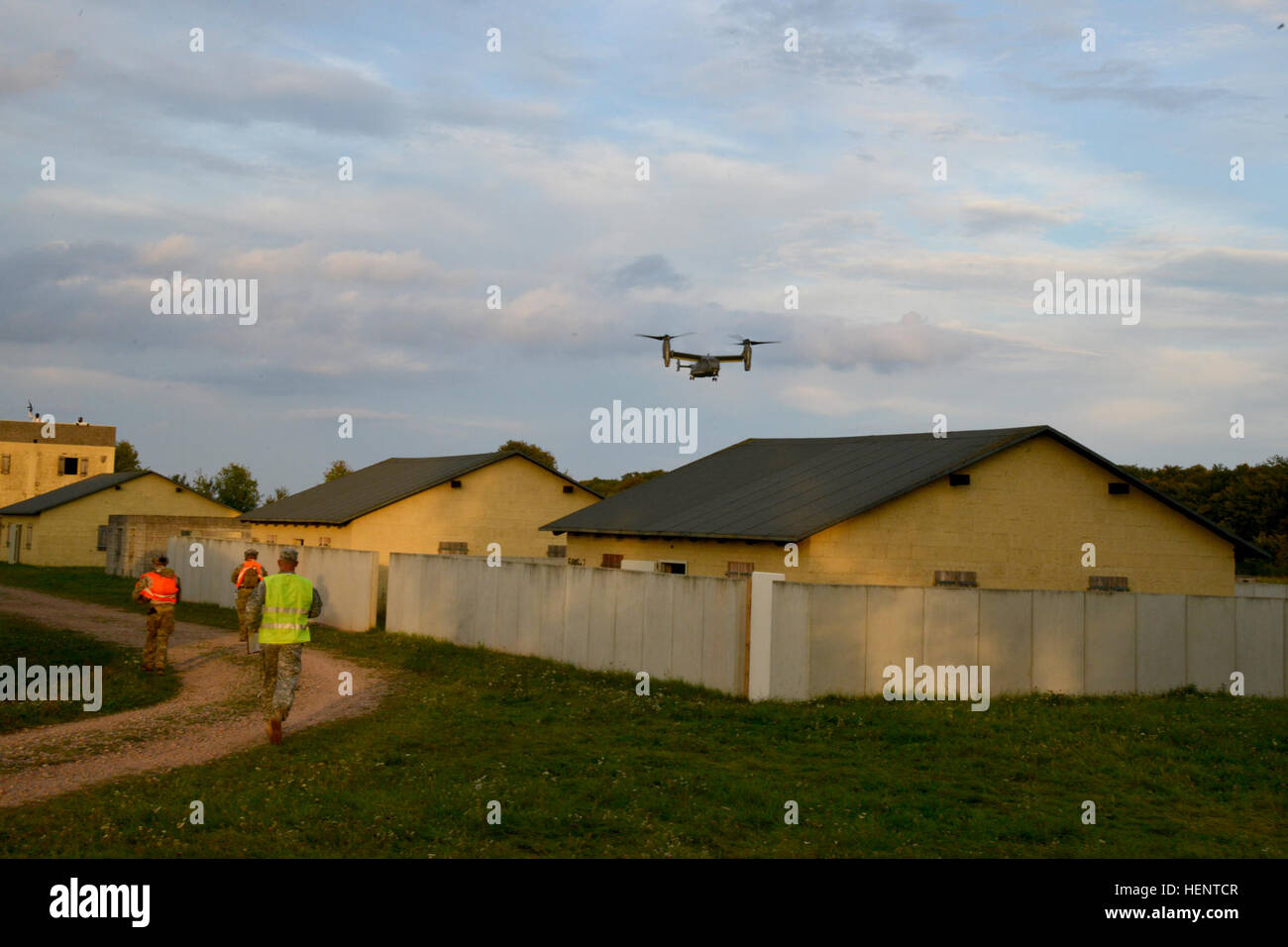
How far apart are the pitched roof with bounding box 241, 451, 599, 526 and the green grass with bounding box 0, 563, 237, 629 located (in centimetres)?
489

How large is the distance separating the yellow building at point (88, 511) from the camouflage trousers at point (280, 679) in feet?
164

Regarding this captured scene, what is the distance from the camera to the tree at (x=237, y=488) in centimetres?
10269

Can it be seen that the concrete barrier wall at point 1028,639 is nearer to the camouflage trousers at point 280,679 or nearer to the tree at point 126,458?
the camouflage trousers at point 280,679

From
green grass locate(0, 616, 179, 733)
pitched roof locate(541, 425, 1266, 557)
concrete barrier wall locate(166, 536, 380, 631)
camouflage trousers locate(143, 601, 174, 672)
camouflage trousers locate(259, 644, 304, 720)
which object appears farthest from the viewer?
concrete barrier wall locate(166, 536, 380, 631)

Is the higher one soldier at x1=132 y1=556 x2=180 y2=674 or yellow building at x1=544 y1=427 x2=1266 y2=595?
yellow building at x1=544 y1=427 x2=1266 y2=595

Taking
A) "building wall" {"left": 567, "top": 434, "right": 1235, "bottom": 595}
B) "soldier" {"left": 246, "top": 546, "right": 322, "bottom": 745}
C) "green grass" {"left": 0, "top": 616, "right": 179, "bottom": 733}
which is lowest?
"green grass" {"left": 0, "top": 616, "right": 179, "bottom": 733}

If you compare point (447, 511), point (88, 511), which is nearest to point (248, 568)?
point (447, 511)

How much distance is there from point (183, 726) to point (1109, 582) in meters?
18.4

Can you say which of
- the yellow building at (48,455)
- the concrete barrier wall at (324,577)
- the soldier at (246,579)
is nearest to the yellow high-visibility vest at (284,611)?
the soldier at (246,579)

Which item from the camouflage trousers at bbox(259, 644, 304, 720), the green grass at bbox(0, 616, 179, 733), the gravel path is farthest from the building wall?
the green grass at bbox(0, 616, 179, 733)

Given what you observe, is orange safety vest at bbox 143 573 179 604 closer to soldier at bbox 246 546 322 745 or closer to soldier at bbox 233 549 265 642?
soldier at bbox 233 549 265 642

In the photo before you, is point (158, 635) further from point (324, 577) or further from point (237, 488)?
point (237, 488)

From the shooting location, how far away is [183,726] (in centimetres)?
1592

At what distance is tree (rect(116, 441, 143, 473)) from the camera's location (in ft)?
427
